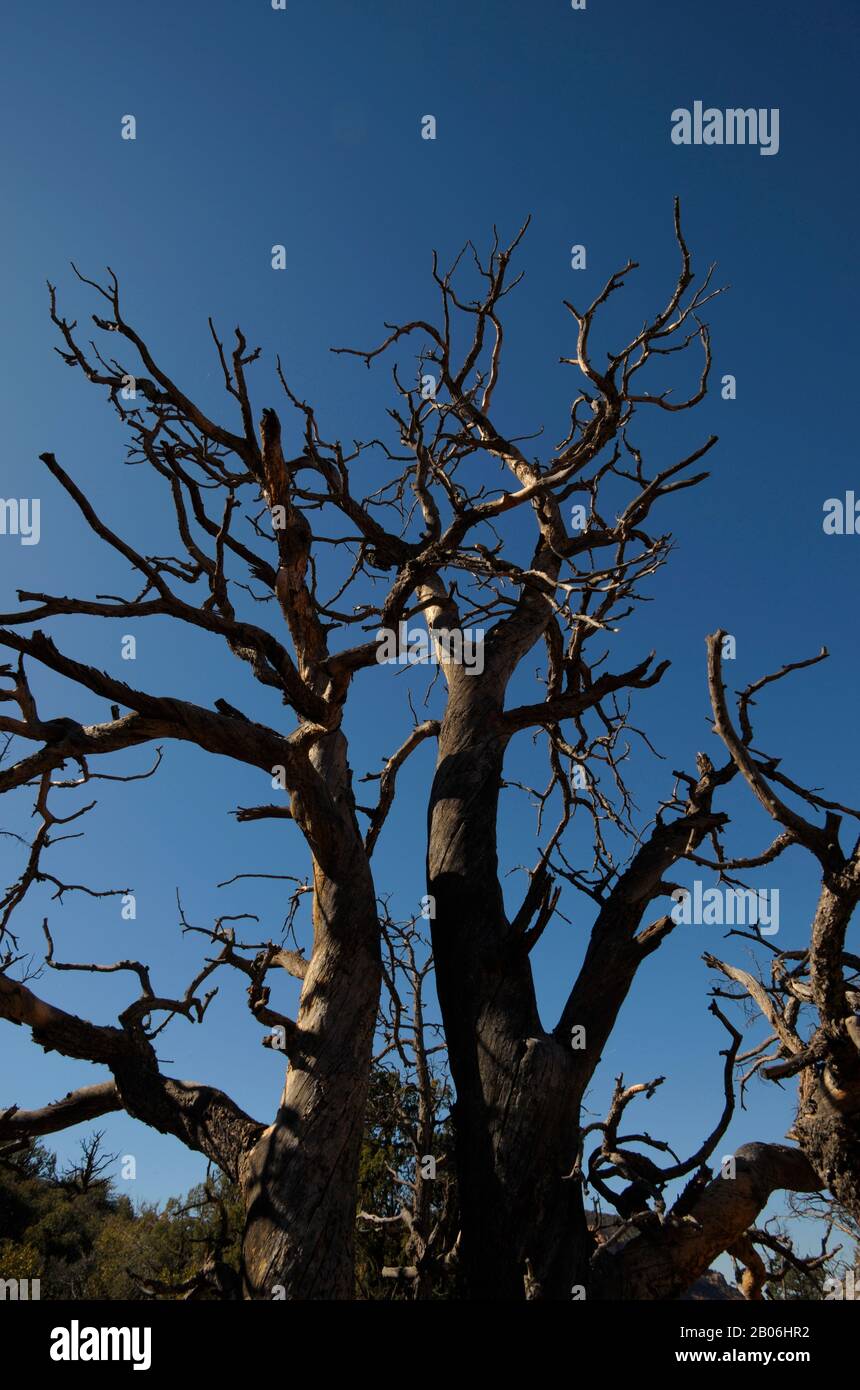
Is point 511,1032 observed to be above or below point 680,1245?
above

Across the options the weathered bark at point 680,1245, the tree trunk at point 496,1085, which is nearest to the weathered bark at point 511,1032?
the tree trunk at point 496,1085

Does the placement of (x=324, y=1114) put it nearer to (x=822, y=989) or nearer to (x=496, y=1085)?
(x=496, y=1085)

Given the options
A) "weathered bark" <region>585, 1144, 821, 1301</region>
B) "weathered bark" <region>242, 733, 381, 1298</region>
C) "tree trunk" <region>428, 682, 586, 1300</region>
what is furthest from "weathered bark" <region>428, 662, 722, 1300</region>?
"weathered bark" <region>242, 733, 381, 1298</region>

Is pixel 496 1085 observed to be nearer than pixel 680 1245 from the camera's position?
No

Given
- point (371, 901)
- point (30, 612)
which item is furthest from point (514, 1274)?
point (30, 612)

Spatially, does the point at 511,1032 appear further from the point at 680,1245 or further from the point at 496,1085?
the point at 680,1245

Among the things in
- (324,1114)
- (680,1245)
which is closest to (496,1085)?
(324,1114)

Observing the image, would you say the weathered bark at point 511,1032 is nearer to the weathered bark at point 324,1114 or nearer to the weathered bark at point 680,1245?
the weathered bark at point 680,1245

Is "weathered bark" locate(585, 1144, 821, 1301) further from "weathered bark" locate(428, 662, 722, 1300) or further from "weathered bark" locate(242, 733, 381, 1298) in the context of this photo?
"weathered bark" locate(242, 733, 381, 1298)

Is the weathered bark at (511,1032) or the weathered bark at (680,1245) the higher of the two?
the weathered bark at (511,1032)

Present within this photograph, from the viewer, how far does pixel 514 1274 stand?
11.8 feet

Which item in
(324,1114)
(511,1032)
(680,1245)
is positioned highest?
(511,1032)
